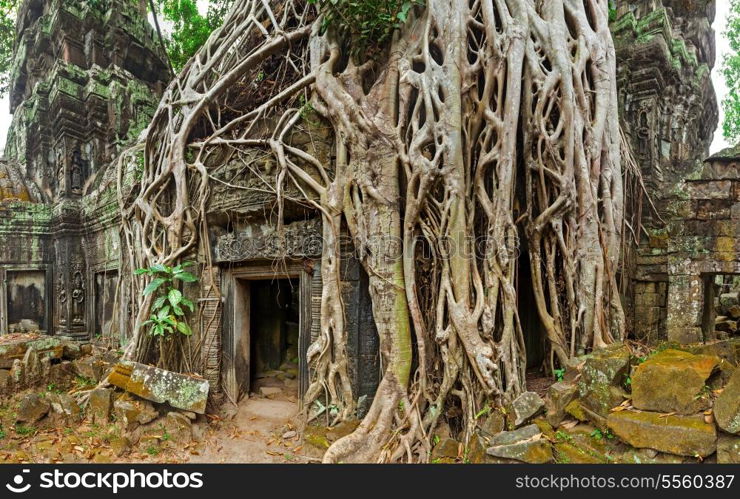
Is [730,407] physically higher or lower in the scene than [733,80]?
lower

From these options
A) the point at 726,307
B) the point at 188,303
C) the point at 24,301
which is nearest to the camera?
the point at 188,303

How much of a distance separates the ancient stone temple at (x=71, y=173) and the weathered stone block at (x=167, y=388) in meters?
3.49

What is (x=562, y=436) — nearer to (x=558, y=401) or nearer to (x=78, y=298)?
(x=558, y=401)

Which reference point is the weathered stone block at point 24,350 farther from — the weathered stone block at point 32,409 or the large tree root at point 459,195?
the large tree root at point 459,195

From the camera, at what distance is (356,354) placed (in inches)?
151

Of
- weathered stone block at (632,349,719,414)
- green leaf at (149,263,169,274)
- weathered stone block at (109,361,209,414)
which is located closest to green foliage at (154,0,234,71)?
green leaf at (149,263,169,274)

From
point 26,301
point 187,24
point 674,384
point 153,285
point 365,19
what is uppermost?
point 187,24

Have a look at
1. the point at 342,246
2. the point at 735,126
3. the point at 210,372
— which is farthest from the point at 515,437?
the point at 735,126

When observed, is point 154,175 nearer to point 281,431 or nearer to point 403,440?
point 281,431

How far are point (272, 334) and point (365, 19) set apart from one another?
4.55 metres

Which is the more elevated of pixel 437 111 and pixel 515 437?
pixel 437 111

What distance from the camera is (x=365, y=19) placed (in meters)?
3.91

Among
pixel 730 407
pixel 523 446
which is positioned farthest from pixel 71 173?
pixel 730 407

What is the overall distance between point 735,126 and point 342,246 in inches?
427
